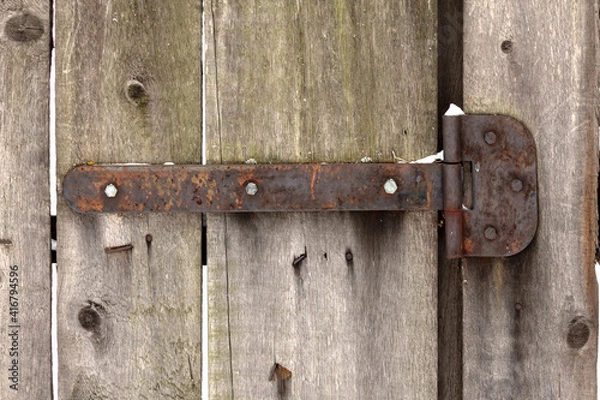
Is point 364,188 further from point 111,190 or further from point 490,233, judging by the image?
point 111,190

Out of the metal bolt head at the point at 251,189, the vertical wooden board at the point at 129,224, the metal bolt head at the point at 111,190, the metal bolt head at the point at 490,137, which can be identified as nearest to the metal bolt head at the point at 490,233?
the metal bolt head at the point at 490,137

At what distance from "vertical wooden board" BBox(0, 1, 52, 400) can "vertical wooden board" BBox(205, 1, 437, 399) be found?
28 centimetres

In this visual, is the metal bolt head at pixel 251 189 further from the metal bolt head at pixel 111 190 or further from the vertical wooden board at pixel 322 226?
the metal bolt head at pixel 111 190

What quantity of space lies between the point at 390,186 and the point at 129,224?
1.45ft

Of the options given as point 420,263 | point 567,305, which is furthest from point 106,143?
point 567,305

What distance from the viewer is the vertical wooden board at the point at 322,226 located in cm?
103

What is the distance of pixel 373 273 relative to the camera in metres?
1.05

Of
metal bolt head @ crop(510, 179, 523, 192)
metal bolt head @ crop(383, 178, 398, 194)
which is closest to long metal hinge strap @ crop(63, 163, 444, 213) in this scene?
metal bolt head @ crop(383, 178, 398, 194)

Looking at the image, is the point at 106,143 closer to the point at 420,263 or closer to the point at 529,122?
the point at 420,263

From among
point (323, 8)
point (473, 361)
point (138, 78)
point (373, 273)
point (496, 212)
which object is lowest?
point (473, 361)

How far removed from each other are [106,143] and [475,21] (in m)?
0.64

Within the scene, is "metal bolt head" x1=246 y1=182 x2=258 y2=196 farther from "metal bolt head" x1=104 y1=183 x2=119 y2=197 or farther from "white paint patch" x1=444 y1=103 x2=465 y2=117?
"white paint patch" x1=444 y1=103 x2=465 y2=117

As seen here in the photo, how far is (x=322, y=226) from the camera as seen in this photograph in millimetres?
1049

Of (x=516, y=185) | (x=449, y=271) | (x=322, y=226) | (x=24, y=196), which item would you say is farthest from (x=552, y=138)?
(x=24, y=196)
